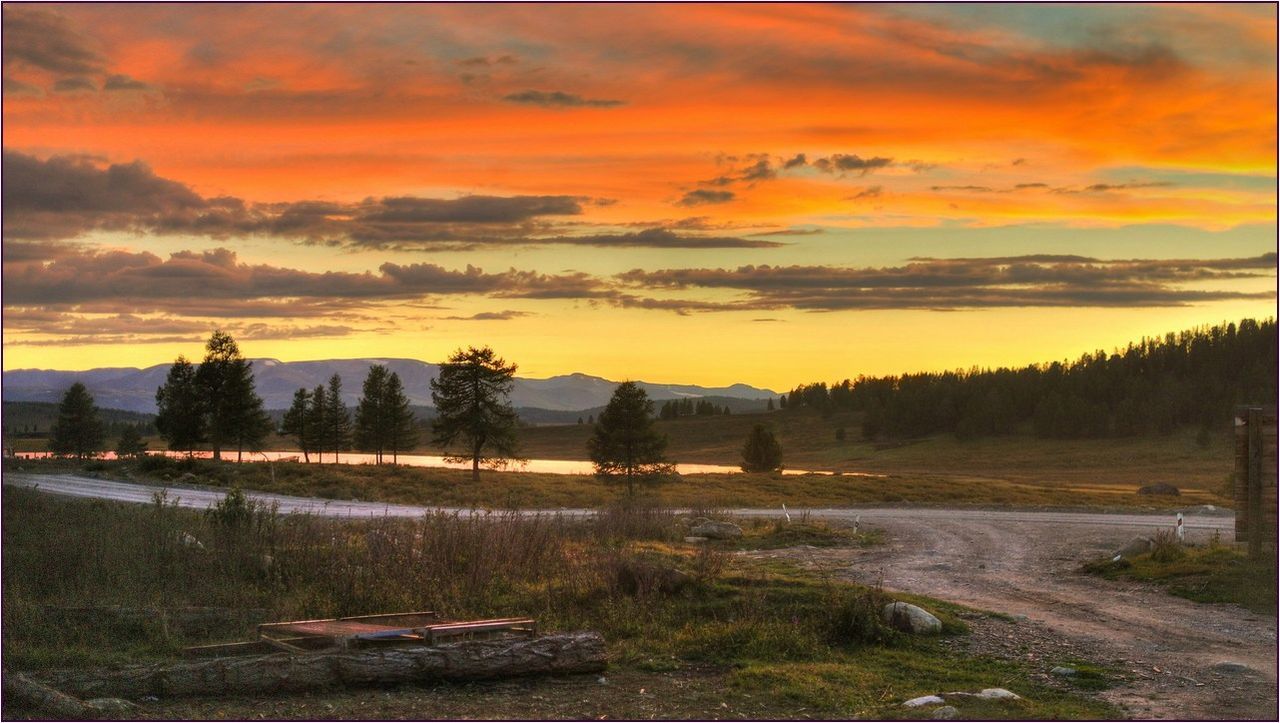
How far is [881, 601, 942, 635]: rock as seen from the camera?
48.1ft

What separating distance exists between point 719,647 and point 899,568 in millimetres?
10506

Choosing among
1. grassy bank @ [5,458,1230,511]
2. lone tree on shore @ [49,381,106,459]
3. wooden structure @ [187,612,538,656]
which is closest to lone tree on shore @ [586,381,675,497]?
grassy bank @ [5,458,1230,511]

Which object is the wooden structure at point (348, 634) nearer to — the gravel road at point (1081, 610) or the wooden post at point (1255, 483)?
the gravel road at point (1081, 610)

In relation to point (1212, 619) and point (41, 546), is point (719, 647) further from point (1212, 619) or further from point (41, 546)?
point (41, 546)

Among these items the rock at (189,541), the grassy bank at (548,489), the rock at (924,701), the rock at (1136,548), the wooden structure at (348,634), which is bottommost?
the grassy bank at (548,489)

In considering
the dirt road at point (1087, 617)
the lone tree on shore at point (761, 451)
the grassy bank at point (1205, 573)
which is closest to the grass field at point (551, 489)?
the lone tree on shore at point (761, 451)

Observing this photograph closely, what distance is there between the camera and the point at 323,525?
20094 millimetres

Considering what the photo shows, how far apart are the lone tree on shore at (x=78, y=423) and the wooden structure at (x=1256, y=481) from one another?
90.4m

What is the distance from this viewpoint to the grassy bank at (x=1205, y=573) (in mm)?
18469

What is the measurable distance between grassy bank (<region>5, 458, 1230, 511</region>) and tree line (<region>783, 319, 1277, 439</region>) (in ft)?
275

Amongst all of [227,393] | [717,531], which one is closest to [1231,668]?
[717,531]

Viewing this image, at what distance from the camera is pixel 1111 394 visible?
156m

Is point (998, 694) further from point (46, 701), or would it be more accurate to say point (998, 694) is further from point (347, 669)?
point (46, 701)

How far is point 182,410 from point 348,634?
265ft
